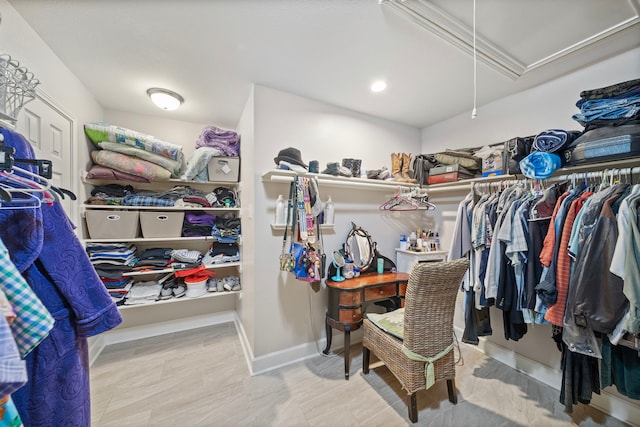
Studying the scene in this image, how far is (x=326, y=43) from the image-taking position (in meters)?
1.49

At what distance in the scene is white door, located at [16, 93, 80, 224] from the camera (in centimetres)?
137

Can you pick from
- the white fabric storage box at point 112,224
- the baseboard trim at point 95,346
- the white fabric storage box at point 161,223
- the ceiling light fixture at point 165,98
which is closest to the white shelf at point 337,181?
the white fabric storage box at point 161,223

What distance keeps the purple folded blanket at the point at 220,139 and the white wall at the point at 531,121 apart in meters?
2.39

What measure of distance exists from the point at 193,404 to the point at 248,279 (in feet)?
3.07

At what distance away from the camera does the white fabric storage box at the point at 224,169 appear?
2.37 meters

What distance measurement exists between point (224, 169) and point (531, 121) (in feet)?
9.67

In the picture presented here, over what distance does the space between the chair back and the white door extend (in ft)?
7.04

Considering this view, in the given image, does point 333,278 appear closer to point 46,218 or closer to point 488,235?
point 488,235

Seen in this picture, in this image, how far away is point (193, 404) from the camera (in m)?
1.59

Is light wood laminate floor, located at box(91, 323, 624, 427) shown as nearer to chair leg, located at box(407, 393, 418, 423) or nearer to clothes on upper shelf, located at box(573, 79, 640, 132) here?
chair leg, located at box(407, 393, 418, 423)

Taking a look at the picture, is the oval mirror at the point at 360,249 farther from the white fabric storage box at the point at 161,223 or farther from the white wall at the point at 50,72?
the white wall at the point at 50,72

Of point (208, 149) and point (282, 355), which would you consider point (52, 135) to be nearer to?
point (208, 149)

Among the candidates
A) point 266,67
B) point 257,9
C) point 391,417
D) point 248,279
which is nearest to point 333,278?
point 248,279

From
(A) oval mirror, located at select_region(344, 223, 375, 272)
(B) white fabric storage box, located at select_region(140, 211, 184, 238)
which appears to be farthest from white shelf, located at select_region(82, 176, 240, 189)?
(A) oval mirror, located at select_region(344, 223, 375, 272)
